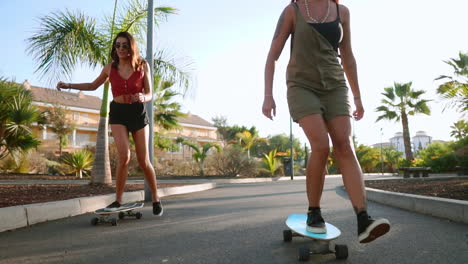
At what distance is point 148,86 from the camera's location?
443 cm

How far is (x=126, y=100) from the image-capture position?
4133 millimetres

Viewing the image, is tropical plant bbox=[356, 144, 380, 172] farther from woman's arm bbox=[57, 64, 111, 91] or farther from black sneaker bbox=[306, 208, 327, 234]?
black sneaker bbox=[306, 208, 327, 234]

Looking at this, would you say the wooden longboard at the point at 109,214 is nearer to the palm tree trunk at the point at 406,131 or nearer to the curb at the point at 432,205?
the curb at the point at 432,205

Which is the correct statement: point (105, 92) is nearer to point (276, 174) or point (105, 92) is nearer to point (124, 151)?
point (124, 151)

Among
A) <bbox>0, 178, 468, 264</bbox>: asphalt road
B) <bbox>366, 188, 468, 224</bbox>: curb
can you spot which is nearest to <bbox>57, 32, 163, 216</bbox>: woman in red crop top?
<bbox>0, 178, 468, 264</bbox>: asphalt road

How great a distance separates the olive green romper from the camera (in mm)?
2611

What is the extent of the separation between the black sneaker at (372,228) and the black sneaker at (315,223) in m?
0.33

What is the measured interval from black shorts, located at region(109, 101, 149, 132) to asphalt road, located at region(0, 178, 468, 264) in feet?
3.84

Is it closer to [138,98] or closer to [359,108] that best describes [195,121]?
[138,98]

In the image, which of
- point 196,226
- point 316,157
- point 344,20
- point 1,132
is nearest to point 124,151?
point 196,226

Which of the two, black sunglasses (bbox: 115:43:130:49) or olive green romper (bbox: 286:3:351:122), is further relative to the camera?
black sunglasses (bbox: 115:43:130:49)

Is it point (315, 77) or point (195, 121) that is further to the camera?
point (195, 121)

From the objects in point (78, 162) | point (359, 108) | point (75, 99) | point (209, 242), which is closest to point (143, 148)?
point (209, 242)

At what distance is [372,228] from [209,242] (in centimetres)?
146
